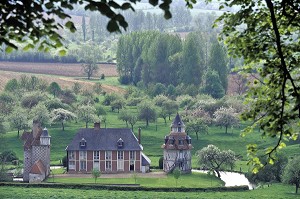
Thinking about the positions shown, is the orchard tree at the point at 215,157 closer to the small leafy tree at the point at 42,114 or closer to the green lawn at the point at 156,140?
the green lawn at the point at 156,140

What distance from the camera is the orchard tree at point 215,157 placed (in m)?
66.3

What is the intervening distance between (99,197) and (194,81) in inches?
2518

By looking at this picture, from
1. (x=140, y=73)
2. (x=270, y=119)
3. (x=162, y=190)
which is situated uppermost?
(x=140, y=73)

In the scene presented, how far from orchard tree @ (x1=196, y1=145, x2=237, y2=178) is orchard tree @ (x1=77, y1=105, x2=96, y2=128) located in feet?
71.7

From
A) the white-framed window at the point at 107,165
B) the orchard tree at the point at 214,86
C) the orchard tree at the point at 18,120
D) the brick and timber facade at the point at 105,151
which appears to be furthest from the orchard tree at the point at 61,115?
the orchard tree at the point at 214,86

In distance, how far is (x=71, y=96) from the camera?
4070 inches

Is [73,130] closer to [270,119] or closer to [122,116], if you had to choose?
[122,116]

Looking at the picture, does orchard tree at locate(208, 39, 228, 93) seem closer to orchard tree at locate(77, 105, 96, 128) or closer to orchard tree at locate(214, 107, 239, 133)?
orchard tree at locate(214, 107, 239, 133)

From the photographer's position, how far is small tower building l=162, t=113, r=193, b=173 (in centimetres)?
6694

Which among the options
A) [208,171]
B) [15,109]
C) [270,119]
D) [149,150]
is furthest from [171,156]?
[270,119]

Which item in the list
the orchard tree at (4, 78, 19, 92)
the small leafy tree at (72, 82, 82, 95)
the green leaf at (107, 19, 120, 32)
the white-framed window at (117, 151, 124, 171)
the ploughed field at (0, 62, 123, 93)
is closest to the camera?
the green leaf at (107, 19, 120, 32)

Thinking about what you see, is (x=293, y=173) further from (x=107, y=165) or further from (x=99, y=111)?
(x=99, y=111)

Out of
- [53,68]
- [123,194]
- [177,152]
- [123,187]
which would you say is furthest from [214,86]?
[123,194]

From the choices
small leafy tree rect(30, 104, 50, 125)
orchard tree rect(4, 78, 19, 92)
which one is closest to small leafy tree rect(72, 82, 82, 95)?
orchard tree rect(4, 78, 19, 92)
